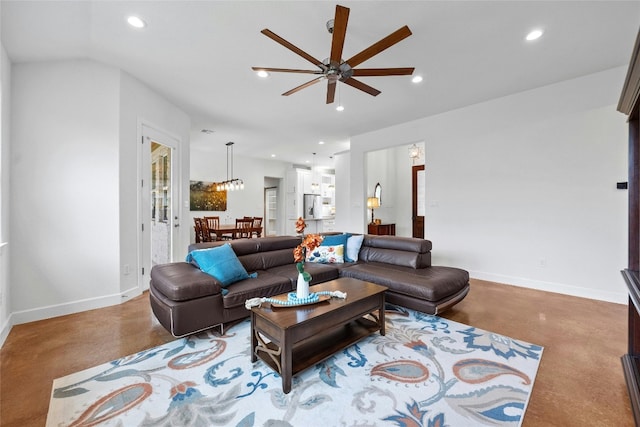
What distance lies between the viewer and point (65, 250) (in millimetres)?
3037

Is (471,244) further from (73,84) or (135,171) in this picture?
(73,84)

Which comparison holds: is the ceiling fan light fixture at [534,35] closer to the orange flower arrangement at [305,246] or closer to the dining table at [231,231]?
the orange flower arrangement at [305,246]

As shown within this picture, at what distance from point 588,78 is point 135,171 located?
607 cm

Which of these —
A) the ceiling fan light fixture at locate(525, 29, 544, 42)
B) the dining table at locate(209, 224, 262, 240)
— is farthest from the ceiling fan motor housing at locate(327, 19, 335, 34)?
the dining table at locate(209, 224, 262, 240)

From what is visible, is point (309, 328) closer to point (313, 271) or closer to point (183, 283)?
point (183, 283)

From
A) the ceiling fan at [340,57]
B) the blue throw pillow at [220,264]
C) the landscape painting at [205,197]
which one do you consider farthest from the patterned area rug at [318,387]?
the landscape painting at [205,197]

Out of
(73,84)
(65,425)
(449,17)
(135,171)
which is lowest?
(65,425)

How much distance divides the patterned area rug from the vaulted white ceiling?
113 inches

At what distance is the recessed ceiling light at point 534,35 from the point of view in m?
2.57

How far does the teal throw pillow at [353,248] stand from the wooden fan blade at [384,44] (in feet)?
7.99

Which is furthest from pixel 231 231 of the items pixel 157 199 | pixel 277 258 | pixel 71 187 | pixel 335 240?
pixel 71 187

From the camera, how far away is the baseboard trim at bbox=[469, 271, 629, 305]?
132 inches

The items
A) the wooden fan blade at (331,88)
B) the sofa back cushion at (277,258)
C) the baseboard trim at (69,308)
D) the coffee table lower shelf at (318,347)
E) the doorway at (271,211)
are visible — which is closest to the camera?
the coffee table lower shelf at (318,347)

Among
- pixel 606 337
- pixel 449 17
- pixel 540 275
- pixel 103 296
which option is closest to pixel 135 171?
pixel 103 296
